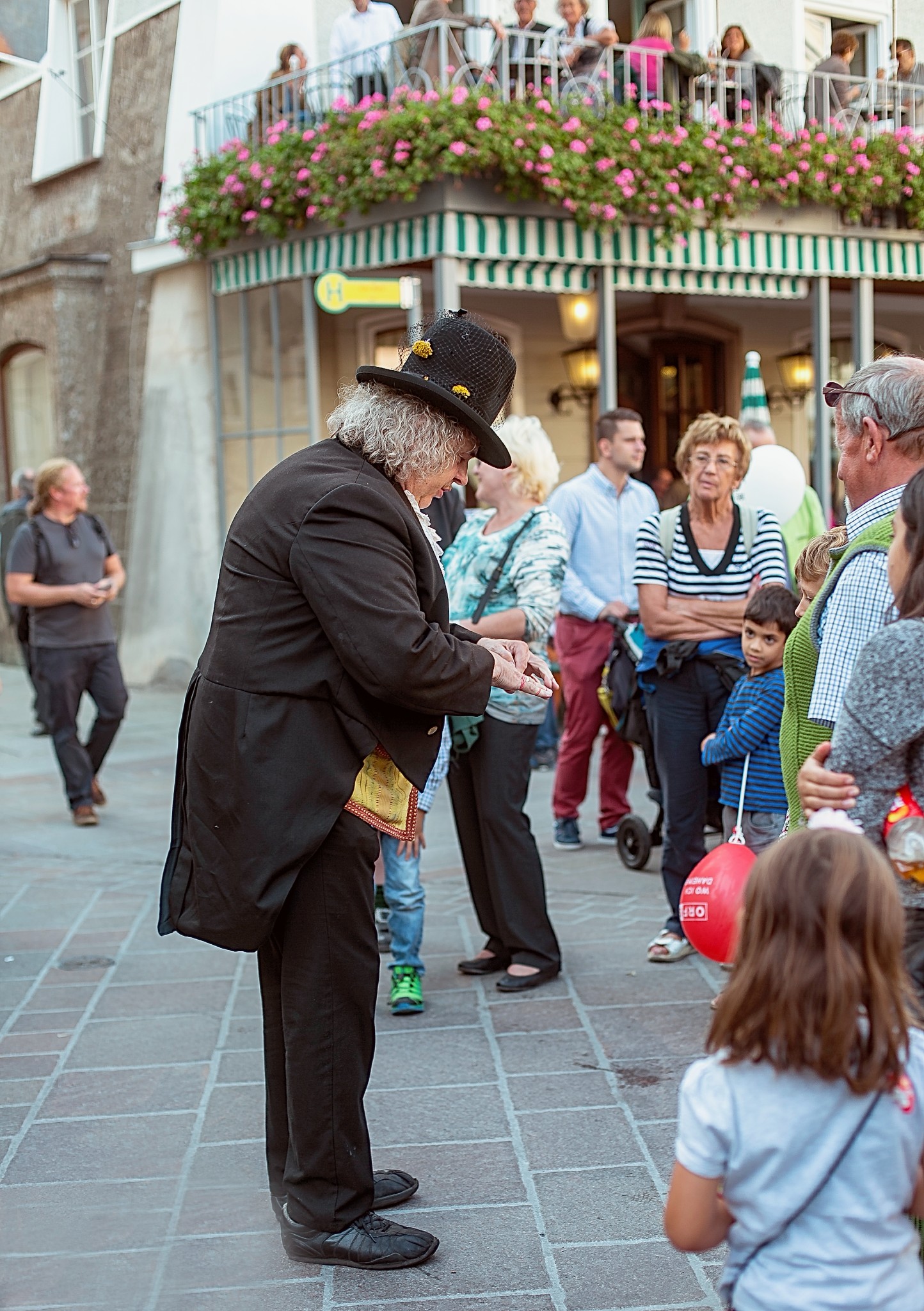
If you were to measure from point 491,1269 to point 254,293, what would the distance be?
423 inches

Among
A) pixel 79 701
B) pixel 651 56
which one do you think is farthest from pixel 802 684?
pixel 651 56

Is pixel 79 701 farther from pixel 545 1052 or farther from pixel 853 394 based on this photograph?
pixel 853 394

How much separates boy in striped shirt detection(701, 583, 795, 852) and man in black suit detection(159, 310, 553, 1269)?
5.65 ft

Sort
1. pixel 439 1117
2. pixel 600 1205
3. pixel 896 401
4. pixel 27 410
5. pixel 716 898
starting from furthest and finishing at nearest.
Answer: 1. pixel 27 410
2. pixel 439 1117
3. pixel 716 898
4. pixel 600 1205
5. pixel 896 401

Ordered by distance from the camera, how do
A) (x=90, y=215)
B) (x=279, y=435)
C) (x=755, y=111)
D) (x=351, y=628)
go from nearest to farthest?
(x=351, y=628), (x=755, y=111), (x=279, y=435), (x=90, y=215)

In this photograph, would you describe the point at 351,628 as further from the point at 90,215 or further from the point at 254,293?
the point at 90,215

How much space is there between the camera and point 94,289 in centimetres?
1445

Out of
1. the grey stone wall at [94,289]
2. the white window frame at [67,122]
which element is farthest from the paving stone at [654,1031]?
the grey stone wall at [94,289]

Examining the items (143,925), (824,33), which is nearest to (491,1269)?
(143,925)

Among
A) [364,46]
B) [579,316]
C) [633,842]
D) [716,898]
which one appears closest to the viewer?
[716,898]

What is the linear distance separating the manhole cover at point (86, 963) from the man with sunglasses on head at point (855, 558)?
9.98ft

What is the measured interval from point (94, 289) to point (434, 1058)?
11733 mm

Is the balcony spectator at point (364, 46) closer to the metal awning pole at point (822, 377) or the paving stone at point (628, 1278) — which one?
the metal awning pole at point (822, 377)

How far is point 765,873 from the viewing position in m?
1.80
